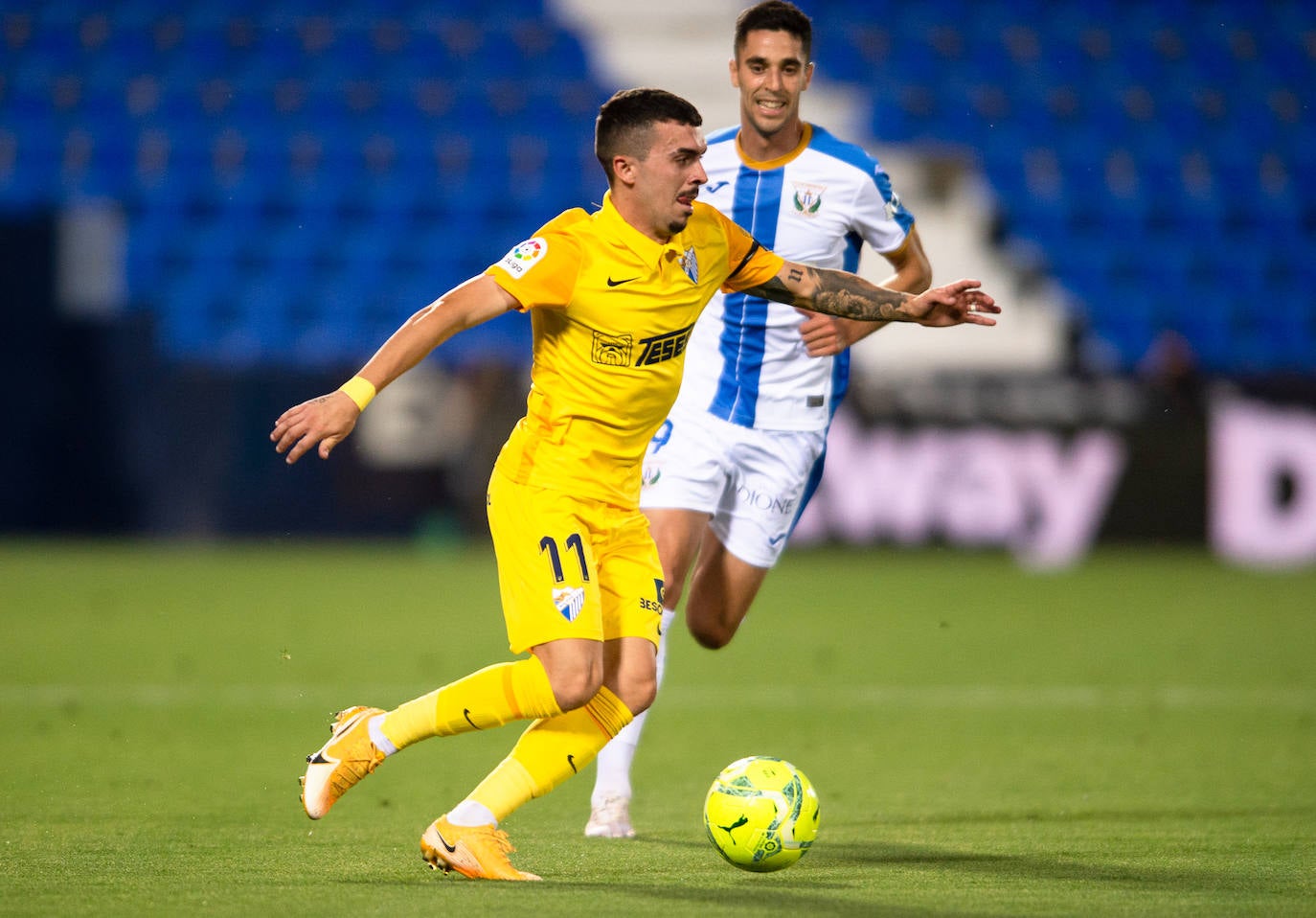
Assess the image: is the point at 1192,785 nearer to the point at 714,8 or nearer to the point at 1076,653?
the point at 1076,653

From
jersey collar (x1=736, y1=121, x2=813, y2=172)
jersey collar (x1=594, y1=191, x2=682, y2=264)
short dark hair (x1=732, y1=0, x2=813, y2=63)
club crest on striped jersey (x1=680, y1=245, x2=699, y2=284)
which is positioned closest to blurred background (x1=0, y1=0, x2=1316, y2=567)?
jersey collar (x1=736, y1=121, x2=813, y2=172)

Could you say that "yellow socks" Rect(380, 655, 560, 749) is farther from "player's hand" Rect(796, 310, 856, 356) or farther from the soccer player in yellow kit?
"player's hand" Rect(796, 310, 856, 356)

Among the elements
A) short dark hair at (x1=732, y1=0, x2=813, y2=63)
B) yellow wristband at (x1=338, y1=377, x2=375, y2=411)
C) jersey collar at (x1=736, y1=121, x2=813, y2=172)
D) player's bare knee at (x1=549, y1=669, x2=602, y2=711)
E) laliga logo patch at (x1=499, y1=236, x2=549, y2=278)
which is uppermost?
short dark hair at (x1=732, y1=0, x2=813, y2=63)

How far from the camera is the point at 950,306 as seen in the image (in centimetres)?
473

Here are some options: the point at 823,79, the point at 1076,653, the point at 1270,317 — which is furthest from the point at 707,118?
the point at 1076,653

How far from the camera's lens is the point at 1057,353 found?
16812 millimetres

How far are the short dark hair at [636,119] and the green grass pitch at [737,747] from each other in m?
1.88

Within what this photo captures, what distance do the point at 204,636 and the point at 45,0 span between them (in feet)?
40.0

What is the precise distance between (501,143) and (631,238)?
14279 millimetres

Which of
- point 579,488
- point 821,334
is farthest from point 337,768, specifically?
point 821,334

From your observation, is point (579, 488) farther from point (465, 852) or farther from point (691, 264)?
point (465, 852)

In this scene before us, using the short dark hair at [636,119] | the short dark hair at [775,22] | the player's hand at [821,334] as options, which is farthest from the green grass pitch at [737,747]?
the short dark hair at [775,22]

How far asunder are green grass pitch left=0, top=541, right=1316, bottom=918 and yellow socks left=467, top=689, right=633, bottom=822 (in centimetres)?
23

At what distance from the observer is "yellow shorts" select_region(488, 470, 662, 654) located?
4.29 meters
